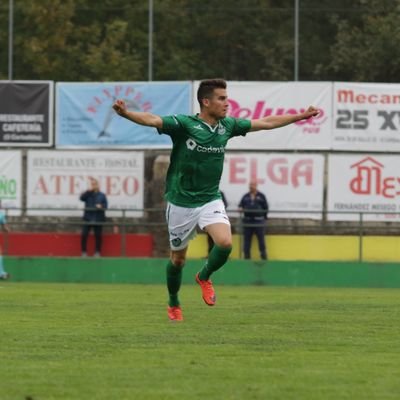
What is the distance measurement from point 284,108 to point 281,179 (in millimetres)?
1576

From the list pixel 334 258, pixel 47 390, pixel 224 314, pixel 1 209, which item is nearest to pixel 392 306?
pixel 224 314

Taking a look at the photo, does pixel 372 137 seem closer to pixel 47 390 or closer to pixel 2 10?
pixel 2 10

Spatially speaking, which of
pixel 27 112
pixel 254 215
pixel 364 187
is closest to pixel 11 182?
pixel 27 112

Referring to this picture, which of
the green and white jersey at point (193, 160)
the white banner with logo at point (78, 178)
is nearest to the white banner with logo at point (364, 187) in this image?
the white banner with logo at point (78, 178)

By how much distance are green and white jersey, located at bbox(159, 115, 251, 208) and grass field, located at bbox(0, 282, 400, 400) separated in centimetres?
120

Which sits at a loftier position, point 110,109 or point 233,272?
point 110,109

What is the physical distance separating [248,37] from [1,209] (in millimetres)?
7443

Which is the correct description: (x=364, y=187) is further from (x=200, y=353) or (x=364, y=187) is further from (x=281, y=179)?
(x=200, y=353)

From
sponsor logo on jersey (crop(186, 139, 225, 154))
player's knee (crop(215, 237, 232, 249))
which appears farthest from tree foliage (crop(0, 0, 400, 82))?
player's knee (crop(215, 237, 232, 249))

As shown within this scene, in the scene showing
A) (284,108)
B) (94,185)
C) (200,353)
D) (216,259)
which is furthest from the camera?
(284,108)

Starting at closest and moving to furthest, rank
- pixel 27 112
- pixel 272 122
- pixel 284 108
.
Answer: pixel 272 122 < pixel 284 108 < pixel 27 112

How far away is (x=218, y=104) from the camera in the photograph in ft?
42.0

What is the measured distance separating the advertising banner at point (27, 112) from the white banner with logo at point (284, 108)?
3.42 m

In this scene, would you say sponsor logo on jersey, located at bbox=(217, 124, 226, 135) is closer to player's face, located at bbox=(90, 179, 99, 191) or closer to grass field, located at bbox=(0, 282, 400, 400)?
grass field, located at bbox=(0, 282, 400, 400)
